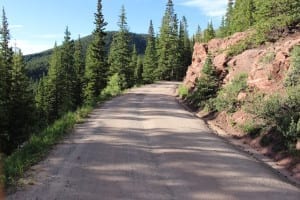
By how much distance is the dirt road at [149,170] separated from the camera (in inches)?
353

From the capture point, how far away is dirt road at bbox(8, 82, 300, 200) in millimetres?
8977

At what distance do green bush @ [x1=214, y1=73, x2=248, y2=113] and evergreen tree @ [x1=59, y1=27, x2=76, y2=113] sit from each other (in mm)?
39682

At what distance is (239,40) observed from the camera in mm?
29969

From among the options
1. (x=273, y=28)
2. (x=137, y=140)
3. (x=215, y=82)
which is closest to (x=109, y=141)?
(x=137, y=140)

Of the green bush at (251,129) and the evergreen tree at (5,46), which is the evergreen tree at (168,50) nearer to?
the evergreen tree at (5,46)

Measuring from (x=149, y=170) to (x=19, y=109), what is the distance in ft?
95.9

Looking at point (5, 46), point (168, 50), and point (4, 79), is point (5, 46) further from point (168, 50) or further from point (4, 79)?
point (168, 50)

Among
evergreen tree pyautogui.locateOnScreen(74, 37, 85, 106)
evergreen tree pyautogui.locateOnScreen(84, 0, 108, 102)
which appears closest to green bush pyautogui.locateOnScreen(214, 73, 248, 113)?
evergreen tree pyautogui.locateOnScreen(84, 0, 108, 102)

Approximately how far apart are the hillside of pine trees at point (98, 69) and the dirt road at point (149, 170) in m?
1.45

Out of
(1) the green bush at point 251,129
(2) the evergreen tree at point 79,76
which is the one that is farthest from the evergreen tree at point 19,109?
(1) the green bush at point 251,129

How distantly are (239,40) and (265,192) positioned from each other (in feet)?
71.7

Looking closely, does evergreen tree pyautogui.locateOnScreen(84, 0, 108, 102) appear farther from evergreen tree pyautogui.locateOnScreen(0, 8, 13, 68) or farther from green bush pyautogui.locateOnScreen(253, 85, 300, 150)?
green bush pyautogui.locateOnScreen(253, 85, 300, 150)

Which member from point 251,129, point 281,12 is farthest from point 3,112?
point 251,129

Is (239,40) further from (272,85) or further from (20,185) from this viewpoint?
(20,185)
